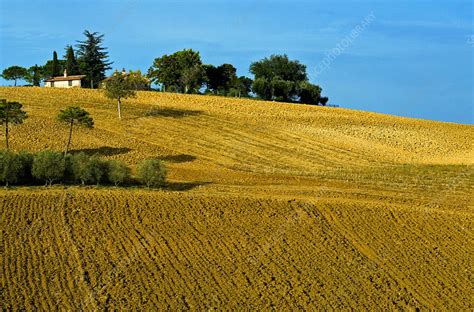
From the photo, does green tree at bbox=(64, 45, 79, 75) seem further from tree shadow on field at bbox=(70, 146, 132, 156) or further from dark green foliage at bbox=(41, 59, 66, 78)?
tree shadow on field at bbox=(70, 146, 132, 156)

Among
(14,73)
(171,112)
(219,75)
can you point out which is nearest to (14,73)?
(14,73)

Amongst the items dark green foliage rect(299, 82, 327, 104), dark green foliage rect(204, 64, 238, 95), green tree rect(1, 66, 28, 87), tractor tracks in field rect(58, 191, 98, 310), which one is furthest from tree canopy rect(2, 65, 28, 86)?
tractor tracks in field rect(58, 191, 98, 310)

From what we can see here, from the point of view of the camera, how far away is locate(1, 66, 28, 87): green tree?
110 metres

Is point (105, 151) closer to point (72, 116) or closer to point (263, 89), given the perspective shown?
point (72, 116)

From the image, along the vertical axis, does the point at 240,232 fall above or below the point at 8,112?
below

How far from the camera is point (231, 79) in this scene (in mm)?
123250

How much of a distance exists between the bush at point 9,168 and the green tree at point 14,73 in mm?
74938

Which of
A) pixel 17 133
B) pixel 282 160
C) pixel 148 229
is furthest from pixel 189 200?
pixel 17 133

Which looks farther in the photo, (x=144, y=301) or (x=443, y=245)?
(x=443, y=245)

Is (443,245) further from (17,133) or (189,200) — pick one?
(17,133)

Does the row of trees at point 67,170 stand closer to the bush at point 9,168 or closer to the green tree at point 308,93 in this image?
the bush at point 9,168

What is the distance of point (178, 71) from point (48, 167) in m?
74.0

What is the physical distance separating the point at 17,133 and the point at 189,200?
2440 cm

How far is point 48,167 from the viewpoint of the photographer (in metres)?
40.1
